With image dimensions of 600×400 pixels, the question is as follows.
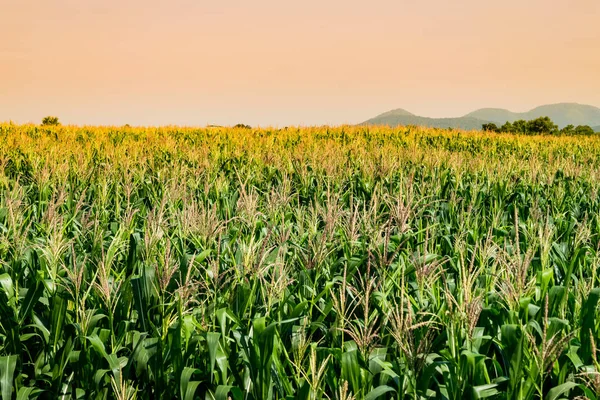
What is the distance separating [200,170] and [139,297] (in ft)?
20.1

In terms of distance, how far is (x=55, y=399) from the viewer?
10.3 feet

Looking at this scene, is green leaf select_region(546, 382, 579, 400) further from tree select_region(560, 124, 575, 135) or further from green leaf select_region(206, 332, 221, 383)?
tree select_region(560, 124, 575, 135)

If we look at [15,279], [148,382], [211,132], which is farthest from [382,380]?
[211,132]

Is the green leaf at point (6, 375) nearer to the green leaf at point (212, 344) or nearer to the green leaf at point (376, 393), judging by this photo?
the green leaf at point (212, 344)

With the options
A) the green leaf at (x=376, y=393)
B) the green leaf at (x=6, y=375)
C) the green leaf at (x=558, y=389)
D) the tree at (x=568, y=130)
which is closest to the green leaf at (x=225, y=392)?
the green leaf at (x=376, y=393)

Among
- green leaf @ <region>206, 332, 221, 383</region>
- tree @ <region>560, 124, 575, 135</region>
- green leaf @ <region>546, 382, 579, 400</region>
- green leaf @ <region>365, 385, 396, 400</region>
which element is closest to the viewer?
green leaf @ <region>365, 385, 396, 400</region>

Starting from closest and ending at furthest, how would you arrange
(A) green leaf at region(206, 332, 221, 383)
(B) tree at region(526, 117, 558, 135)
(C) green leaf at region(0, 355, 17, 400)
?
(A) green leaf at region(206, 332, 221, 383), (C) green leaf at region(0, 355, 17, 400), (B) tree at region(526, 117, 558, 135)

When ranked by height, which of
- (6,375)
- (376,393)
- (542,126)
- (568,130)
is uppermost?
(542,126)

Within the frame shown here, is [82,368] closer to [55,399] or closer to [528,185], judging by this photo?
[55,399]

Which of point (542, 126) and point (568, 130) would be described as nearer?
point (542, 126)

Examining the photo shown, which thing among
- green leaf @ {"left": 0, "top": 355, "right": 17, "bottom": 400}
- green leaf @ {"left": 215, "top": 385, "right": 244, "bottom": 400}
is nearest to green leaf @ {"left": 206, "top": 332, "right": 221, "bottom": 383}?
green leaf @ {"left": 215, "top": 385, "right": 244, "bottom": 400}

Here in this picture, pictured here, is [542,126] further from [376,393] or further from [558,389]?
[376,393]

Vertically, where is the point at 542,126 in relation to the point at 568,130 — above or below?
above

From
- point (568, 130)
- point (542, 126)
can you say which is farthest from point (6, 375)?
point (568, 130)
